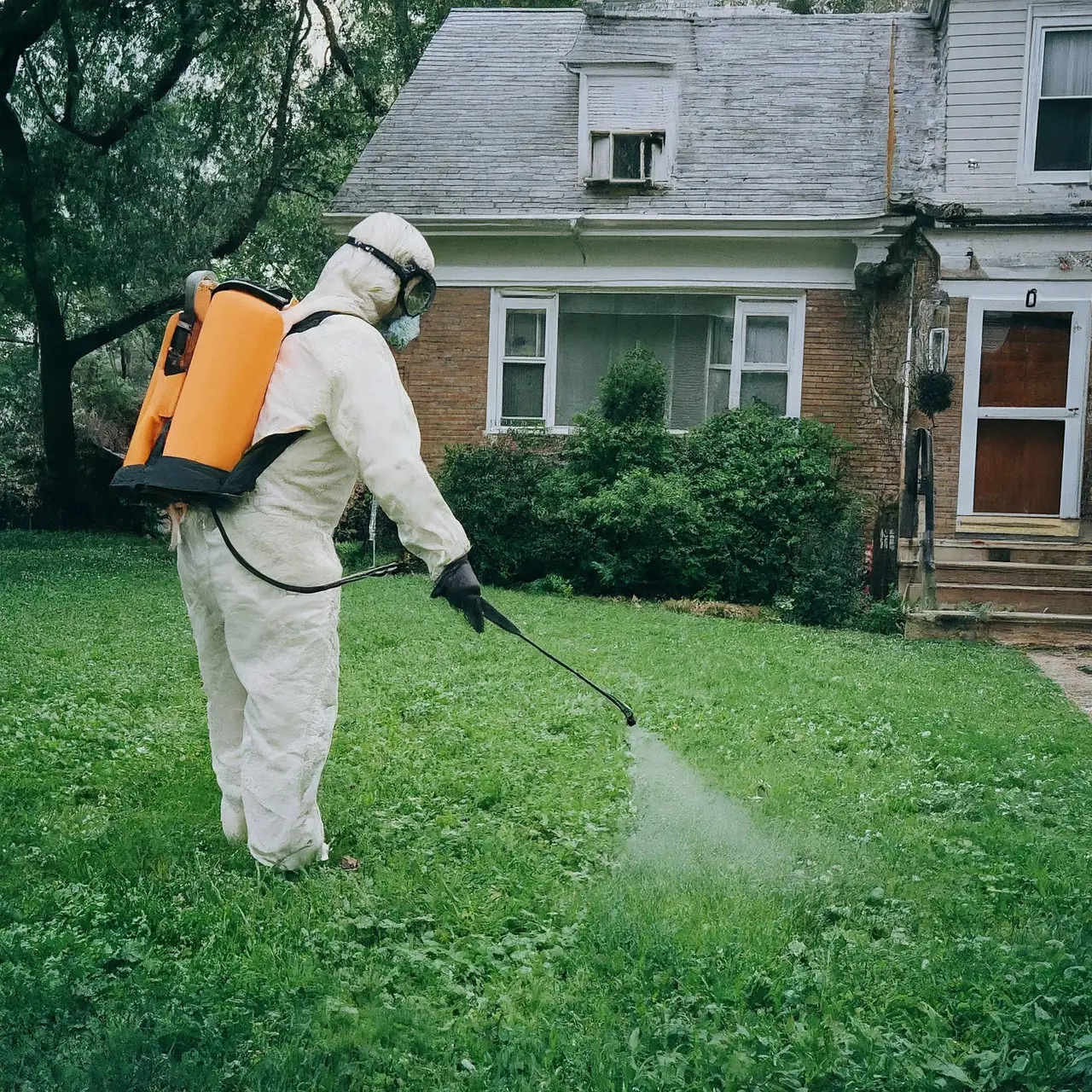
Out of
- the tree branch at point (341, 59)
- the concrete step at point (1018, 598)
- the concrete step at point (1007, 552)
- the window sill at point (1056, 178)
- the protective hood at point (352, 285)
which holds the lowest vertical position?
the concrete step at point (1018, 598)

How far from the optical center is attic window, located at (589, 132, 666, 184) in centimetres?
1511

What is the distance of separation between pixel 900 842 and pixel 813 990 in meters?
1.41

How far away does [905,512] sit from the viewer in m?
12.4

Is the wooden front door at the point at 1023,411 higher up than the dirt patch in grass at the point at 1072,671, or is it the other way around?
the wooden front door at the point at 1023,411

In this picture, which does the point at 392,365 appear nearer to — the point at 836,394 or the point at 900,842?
the point at 900,842

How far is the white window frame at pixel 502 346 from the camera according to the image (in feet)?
49.5

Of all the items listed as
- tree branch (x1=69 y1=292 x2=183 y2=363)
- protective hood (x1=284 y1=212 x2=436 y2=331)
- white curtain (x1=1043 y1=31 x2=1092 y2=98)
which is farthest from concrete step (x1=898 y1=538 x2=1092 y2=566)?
tree branch (x1=69 y1=292 x2=183 y2=363)

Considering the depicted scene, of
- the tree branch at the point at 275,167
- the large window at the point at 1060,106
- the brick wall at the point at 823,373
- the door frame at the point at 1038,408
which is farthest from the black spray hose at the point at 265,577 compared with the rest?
the tree branch at the point at 275,167

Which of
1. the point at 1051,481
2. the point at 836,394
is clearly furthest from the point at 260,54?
the point at 1051,481

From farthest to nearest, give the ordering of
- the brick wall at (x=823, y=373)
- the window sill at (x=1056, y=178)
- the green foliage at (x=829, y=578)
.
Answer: the brick wall at (x=823, y=373), the window sill at (x=1056, y=178), the green foliage at (x=829, y=578)

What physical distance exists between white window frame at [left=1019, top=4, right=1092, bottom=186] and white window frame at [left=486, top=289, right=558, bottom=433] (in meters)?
5.61

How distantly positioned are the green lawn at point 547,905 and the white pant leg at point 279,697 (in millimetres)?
231

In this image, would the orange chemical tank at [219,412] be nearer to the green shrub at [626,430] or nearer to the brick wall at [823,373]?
the green shrub at [626,430]

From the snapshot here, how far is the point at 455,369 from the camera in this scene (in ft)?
49.3
